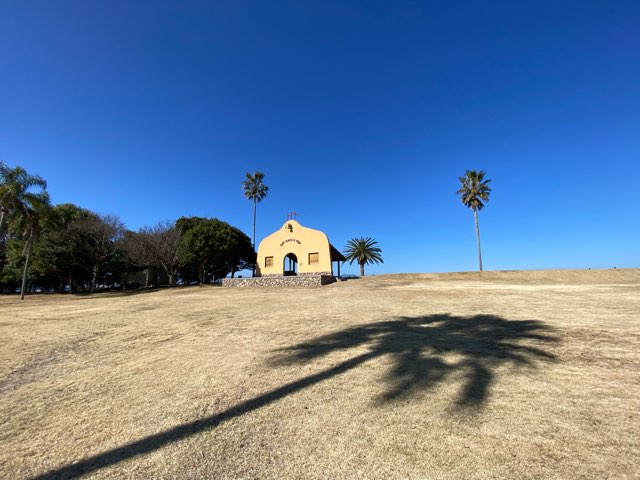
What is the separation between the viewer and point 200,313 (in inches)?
469

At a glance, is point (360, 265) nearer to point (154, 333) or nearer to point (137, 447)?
point (154, 333)

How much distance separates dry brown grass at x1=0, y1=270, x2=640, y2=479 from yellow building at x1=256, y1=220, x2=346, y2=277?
23667 mm

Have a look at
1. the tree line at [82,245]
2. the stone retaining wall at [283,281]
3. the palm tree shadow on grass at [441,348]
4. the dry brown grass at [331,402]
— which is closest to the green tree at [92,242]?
the tree line at [82,245]

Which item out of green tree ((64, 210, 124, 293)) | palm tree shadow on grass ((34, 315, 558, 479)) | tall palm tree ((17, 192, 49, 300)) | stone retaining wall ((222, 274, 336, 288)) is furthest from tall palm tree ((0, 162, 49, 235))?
palm tree shadow on grass ((34, 315, 558, 479))

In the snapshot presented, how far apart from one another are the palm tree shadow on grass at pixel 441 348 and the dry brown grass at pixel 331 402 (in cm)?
4

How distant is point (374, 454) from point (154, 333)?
25.9 feet

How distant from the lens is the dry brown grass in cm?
311

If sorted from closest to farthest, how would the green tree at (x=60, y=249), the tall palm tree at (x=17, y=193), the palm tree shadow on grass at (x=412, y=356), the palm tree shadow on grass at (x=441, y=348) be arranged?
1. the palm tree shadow on grass at (x=412, y=356)
2. the palm tree shadow on grass at (x=441, y=348)
3. the tall palm tree at (x=17, y=193)
4. the green tree at (x=60, y=249)

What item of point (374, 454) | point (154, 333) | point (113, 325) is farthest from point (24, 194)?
point (374, 454)

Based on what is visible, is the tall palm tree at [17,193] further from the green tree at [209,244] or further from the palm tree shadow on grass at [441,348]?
the palm tree shadow on grass at [441,348]

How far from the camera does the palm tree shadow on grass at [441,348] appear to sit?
193 inches

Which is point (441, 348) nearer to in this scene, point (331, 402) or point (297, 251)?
point (331, 402)

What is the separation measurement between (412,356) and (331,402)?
241 cm

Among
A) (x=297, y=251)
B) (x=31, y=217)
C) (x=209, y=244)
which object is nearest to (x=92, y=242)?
(x=31, y=217)
